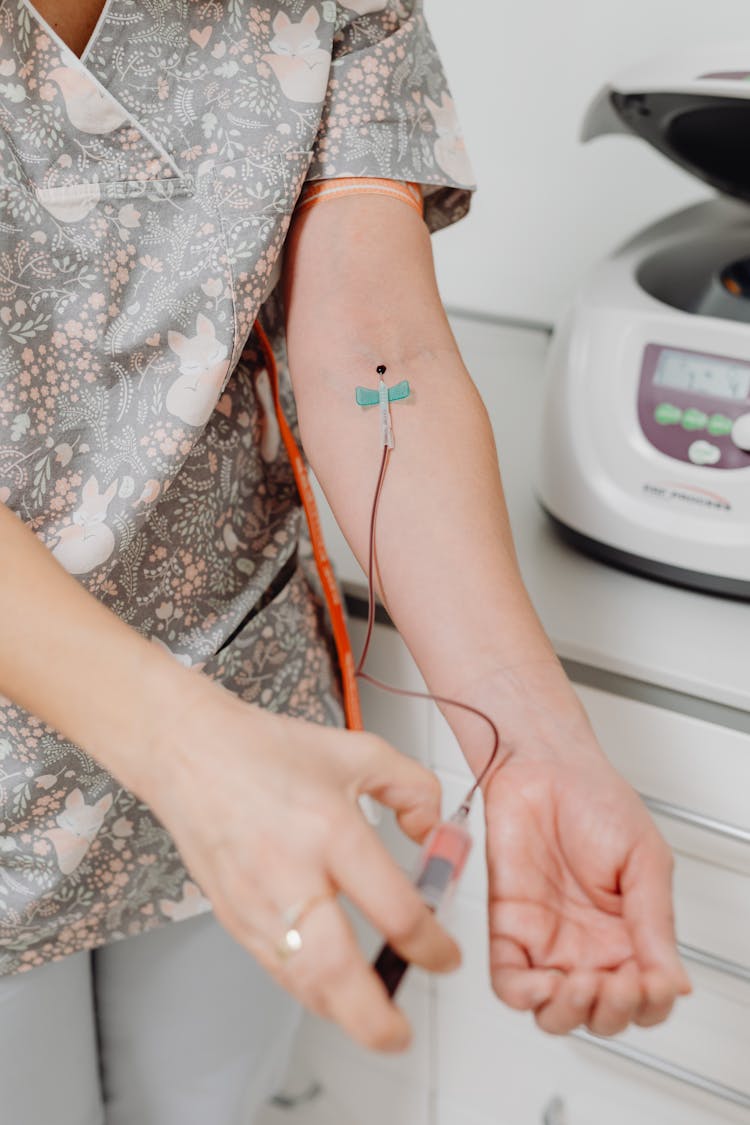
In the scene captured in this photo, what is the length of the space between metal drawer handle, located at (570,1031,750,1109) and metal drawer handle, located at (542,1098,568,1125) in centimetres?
12

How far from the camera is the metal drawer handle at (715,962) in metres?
0.82

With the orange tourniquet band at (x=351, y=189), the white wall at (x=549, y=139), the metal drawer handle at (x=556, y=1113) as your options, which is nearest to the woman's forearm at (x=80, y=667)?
the orange tourniquet band at (x=351, y=189)

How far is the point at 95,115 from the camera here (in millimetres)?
577

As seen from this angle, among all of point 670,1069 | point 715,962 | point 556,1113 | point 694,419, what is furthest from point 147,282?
point 556,1113

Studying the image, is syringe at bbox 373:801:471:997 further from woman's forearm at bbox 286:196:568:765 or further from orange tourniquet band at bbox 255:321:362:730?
orange tourniquet band at bbox 255:321:362:730

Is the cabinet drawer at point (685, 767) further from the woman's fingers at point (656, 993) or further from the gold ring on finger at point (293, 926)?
the gold ring on finger at point (293, 926)

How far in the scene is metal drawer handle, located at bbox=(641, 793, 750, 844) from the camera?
768mm

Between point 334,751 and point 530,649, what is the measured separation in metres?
0.20

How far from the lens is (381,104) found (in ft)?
2.17

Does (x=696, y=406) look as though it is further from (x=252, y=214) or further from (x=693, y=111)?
(x=252, y=214)

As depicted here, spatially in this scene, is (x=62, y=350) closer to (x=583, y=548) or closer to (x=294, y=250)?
(x=294, y=250)

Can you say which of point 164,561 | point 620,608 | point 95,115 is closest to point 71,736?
point 164,561

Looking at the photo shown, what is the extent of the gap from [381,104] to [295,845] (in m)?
0.49

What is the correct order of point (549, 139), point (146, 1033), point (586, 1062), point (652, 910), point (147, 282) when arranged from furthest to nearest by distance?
point (549, 139)
point (586, 1062)
point (146, 1033)
point (147, 282)
point (652, 910)
